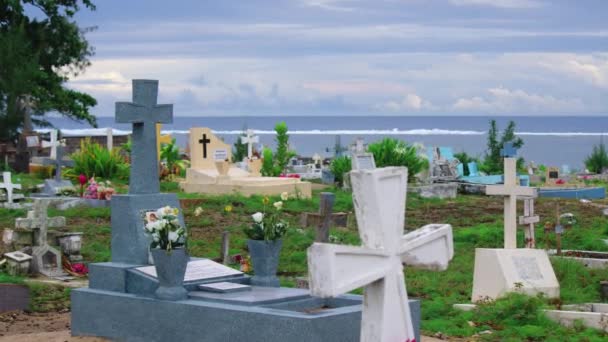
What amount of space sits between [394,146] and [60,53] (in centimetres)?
1300

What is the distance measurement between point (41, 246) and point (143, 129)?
3.72 metres

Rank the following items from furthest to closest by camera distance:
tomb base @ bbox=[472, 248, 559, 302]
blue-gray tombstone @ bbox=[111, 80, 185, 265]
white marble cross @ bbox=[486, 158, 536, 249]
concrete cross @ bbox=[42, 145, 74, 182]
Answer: concrete cross @ bbox=[42, 145, 74, 182] < white marble cross @ bbox=[486, 158, 536, 249] < tomb base @ bbox=[472, 248, 559, 302] < blue-gray tombstone @ bbox=[111, 80, 185, 265]

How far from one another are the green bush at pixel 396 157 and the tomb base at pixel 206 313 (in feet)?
48.3

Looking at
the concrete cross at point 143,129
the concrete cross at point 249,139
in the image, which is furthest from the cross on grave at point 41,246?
the concrete cross at point 249,139

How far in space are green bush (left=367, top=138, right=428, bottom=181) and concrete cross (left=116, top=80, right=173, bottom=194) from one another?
1404cm

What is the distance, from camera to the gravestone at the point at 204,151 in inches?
890

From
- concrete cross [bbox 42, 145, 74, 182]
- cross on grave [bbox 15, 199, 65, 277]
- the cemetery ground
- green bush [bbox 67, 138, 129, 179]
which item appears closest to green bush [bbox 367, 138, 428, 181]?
the cemetery ground

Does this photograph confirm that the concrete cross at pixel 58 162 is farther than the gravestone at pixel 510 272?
Yes

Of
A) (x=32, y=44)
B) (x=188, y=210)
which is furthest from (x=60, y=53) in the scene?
(x=188, y=210)

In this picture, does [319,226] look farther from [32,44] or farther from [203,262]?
[32,44]

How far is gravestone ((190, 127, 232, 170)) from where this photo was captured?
74.2ft

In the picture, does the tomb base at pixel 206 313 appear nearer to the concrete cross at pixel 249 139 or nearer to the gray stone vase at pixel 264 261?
the gray stone vase at pixel 264 261

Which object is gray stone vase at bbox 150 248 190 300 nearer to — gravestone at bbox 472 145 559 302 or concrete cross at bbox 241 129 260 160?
gravestone at bbox 472 145 559 302

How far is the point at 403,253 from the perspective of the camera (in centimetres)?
672
